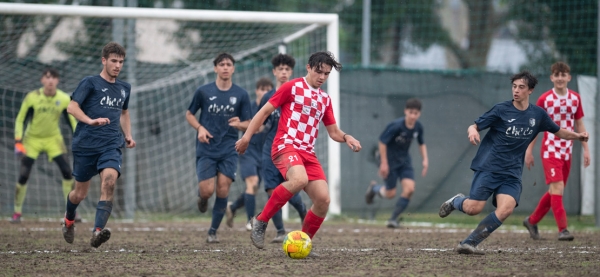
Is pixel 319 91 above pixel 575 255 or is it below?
above

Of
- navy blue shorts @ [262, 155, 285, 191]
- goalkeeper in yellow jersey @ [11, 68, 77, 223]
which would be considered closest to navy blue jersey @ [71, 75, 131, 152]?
navy blue shorts @ [262, 155, 285, 191]

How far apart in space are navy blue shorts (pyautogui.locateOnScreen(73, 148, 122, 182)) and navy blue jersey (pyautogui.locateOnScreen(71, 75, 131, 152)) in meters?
0.06

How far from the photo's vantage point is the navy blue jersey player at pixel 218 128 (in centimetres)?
863

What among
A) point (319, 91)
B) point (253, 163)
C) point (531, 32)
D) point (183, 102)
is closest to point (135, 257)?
point (319, 91)

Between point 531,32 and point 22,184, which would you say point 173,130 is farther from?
point 531,32

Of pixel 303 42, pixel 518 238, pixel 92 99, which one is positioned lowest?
pixel 518 238

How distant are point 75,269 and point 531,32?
597 inches

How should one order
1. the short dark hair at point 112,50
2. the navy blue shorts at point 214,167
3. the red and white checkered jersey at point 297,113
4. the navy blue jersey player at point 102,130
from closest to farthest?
the red and white checkered jersey at point 297,113, the navy blue jersey player at point 102,130, the short dark hair at point 112,50, the navy blue shorts at point 214,167

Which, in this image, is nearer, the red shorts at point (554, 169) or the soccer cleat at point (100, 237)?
the soccer cleat at point (100, 237)

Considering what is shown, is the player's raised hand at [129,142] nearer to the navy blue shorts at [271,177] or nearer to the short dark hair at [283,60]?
the navy blue shorts at [271,177]

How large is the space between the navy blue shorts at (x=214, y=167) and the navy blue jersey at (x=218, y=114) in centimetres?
6

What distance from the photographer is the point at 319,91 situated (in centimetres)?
714

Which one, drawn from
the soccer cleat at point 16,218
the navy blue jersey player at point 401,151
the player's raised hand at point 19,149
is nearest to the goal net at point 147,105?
the navy blue jersey player at point 401,151

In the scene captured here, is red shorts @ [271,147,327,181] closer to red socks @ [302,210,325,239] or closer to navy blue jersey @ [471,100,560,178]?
red socks @ [302,210,325,239]
